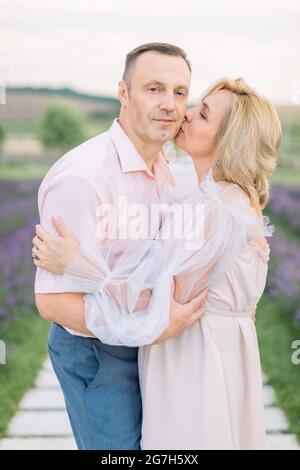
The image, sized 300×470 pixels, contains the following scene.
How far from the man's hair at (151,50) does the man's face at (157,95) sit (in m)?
0.01

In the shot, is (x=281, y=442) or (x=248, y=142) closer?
(x=248, y=142)

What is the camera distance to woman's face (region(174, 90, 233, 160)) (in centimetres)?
208

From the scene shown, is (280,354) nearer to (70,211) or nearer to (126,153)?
(126,153)

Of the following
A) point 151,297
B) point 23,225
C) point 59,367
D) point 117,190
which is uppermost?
point 117,190

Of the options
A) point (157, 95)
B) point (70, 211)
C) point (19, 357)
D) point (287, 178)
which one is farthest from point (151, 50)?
point (287, 178)

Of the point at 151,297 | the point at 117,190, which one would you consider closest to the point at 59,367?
the point at 151,297

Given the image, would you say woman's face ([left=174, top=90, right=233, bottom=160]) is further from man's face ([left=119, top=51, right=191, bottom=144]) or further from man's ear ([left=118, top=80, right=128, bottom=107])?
man's ear ([left=118, top=80, right=128, bottom=107])

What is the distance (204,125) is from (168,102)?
0.12 m

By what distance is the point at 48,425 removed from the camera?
3.19m

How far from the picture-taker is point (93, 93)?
17.3 feet

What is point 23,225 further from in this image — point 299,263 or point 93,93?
point 299,263

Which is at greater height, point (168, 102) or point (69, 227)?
point (168, 102)

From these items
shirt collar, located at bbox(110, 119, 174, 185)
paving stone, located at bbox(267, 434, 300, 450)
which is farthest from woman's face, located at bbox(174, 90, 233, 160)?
paving stone, located at bbox(267, 434, 300, 450)

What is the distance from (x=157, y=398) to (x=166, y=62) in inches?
35.8
